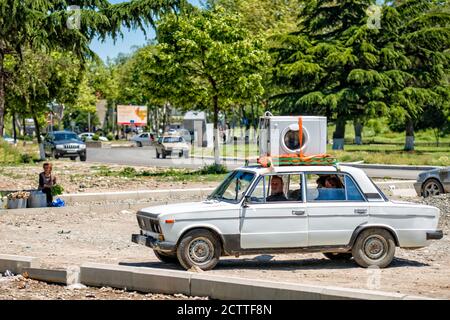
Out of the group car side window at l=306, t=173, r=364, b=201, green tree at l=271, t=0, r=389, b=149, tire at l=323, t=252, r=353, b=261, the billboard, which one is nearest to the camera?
car side window at l=306, t=173, r=364, b=201

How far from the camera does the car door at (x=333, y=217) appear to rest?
39.7 feet

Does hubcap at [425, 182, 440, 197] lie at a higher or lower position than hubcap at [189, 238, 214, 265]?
higher

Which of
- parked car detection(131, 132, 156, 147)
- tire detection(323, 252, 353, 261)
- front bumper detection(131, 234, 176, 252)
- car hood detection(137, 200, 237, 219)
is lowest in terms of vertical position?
tire detection(323, 252, 353, 261)

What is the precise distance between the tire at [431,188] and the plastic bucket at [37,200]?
1022 cm

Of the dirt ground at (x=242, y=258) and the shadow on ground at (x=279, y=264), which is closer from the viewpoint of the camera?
the dirt ground at (x=242, y=258)

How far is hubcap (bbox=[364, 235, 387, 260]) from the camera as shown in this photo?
12227 mm

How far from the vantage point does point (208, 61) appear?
3269 cm

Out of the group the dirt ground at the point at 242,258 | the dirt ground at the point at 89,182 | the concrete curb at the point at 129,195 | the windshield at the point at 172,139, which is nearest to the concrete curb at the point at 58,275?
the dirt ground at the point at 242,258

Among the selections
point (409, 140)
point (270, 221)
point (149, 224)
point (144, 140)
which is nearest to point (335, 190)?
point (270, 221)

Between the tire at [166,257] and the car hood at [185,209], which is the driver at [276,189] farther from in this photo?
the tire at [166,257]

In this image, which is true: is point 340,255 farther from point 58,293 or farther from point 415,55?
point 415,55

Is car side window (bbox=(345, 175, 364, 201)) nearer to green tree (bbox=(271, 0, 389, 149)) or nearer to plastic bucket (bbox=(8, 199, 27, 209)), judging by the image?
plastic bucket (bbox=(8, 199, 27, 209))

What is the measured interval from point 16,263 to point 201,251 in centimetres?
261

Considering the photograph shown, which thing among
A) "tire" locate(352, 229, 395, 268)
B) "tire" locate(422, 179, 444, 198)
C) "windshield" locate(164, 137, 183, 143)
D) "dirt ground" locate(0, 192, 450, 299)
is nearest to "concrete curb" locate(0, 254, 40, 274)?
"dirt ground" locate(0, 192, 450, 299)
